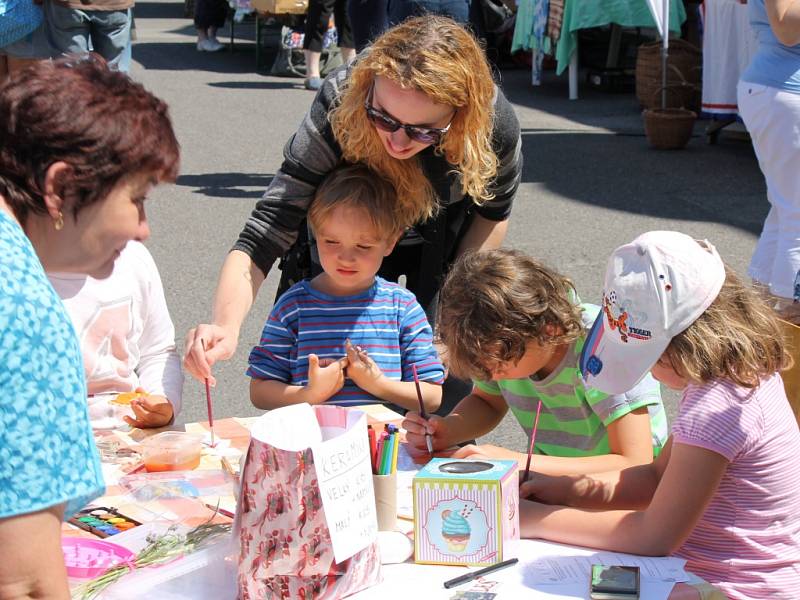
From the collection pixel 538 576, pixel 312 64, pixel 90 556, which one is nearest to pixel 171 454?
pixel 90 556

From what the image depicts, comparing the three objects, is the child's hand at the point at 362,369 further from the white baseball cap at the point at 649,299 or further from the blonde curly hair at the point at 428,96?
the white baseball cap at the point at 649,299

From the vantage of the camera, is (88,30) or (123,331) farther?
(88,30)

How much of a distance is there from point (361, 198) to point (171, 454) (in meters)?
0.78

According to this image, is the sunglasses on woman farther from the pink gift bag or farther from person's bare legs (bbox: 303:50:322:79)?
person's bare legs (bbox: 303:50:322:79)

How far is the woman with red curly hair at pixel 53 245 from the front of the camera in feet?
4.04

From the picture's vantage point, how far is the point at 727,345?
1.83 m

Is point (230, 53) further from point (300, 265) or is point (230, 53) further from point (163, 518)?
point (163, 518)

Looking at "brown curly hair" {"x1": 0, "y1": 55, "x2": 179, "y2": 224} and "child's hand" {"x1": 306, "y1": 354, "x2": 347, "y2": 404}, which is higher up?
"brown curly hair" {"x1": 0, "y1": 55, "x2": 179, "y2": 224}

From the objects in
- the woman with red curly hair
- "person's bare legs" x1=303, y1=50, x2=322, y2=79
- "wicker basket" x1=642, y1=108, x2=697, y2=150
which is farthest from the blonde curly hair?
"person's bare legs" x1=303, y1=50, x2=322, y2=79

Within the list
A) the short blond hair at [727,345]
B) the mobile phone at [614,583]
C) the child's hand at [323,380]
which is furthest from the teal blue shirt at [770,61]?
the mobile phone at [614,583]

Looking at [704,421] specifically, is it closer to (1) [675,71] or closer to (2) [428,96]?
(2) [428,96]

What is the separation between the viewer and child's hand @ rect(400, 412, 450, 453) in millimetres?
2311

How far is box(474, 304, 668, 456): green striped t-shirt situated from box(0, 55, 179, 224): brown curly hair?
1130 mm

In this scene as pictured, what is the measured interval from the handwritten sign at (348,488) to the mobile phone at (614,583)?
0.33m
